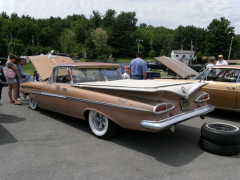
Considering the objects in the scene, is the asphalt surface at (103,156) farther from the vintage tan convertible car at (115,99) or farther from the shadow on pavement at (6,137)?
the vintage tan convertible car at (115,99)

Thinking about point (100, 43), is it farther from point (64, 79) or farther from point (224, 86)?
point (224, 86)

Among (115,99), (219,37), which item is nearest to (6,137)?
(115,99)

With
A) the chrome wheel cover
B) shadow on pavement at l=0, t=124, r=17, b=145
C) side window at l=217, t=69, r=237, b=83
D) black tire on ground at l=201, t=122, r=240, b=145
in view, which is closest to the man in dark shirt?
side window at l=217, t=69, r=237, b=83

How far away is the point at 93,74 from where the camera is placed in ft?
16.7

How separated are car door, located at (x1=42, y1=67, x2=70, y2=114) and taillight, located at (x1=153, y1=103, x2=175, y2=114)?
7.47 feet

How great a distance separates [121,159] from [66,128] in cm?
195

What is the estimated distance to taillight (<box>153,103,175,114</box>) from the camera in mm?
3275

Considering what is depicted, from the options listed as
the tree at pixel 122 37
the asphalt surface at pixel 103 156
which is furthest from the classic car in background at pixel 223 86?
the tree at pixel 122 37

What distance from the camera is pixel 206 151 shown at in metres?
3.70

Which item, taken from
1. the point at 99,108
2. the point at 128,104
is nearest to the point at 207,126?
the point at 128,104

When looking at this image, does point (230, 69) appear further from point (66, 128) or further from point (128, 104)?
point (66, 128)

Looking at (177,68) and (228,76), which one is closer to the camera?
(228,76)

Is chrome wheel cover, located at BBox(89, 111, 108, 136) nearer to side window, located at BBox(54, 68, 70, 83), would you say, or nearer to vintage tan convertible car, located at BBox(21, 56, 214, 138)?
vintage tan convertible car, located at BBox(21, 56, 214, 138)

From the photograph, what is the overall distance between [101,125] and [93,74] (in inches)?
53.5
